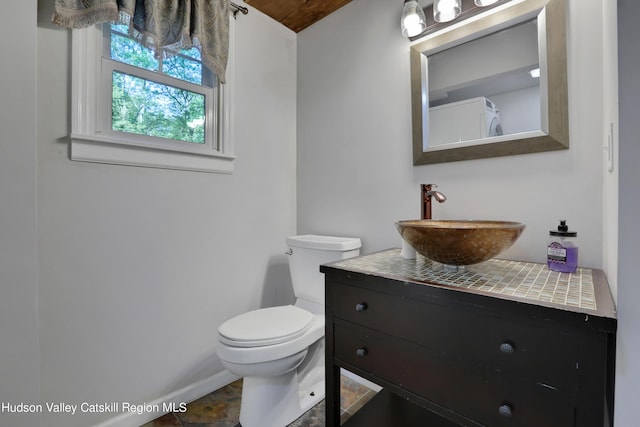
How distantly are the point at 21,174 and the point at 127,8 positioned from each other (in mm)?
773

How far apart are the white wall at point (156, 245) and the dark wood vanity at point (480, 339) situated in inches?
33.8

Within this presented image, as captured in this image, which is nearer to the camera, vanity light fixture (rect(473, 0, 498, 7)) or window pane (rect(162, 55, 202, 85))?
vanity light fixture (rect(473, 0, 498, 7))

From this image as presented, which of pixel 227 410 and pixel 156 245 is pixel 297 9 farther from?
pixel 227 410

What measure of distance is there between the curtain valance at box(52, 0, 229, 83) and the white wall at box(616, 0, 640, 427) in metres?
1.54

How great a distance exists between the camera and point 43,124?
1.14 meters

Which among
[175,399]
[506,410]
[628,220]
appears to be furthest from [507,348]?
[175,399]

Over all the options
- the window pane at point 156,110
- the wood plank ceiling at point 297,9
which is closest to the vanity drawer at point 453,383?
the window pane at point 156,110

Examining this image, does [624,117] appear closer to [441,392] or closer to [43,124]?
[441,392]

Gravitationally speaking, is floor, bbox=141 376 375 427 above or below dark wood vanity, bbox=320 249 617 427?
below

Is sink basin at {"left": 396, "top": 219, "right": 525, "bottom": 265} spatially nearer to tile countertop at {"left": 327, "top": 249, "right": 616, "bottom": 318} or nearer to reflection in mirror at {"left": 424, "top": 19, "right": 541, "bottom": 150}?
tile countertop at {"left": 327, "top": 249, "right": 616, "bottom": 318}

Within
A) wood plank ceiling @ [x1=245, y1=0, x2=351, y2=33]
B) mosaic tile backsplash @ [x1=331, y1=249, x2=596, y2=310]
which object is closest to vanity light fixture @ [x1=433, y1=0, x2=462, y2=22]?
wood plank ceiling @ [x1=245, y1=0, x2=351, y2=33]

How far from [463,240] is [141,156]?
1.45 m

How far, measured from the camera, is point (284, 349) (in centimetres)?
124

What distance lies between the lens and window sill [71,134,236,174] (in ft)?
4.00
